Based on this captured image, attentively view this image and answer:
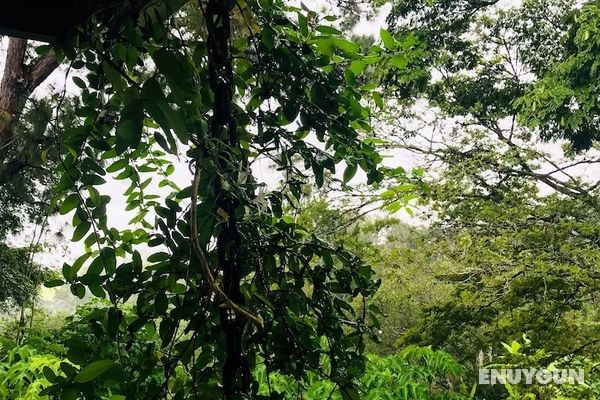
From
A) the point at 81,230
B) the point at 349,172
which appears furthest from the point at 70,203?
the point at 349,172

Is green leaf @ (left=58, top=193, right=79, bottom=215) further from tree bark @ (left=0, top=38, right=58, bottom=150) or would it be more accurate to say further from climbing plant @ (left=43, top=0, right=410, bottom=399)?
tree bark @ (left=0, top=38, right=58, bottom=150)

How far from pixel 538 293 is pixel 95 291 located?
3.24 m

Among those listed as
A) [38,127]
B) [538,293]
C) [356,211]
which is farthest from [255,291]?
[356,211]

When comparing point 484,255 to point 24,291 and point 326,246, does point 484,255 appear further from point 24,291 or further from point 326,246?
point 24,291

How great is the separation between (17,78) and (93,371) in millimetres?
3983

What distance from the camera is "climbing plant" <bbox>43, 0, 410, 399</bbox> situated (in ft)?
1.85

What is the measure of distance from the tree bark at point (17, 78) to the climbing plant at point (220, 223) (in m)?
3.41

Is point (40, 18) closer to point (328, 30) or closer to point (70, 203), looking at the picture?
point (70, 203)

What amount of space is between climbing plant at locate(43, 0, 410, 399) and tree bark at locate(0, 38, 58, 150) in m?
3.41

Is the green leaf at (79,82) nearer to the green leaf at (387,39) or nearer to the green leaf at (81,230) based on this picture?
the green leaf at (81,230)

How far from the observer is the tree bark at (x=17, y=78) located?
11.8 ft

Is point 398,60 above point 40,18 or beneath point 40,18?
above

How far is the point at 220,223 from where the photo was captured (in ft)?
1.91

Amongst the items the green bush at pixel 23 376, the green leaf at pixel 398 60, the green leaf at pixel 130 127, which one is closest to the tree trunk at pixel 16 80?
the green bush at pixel 23 376
